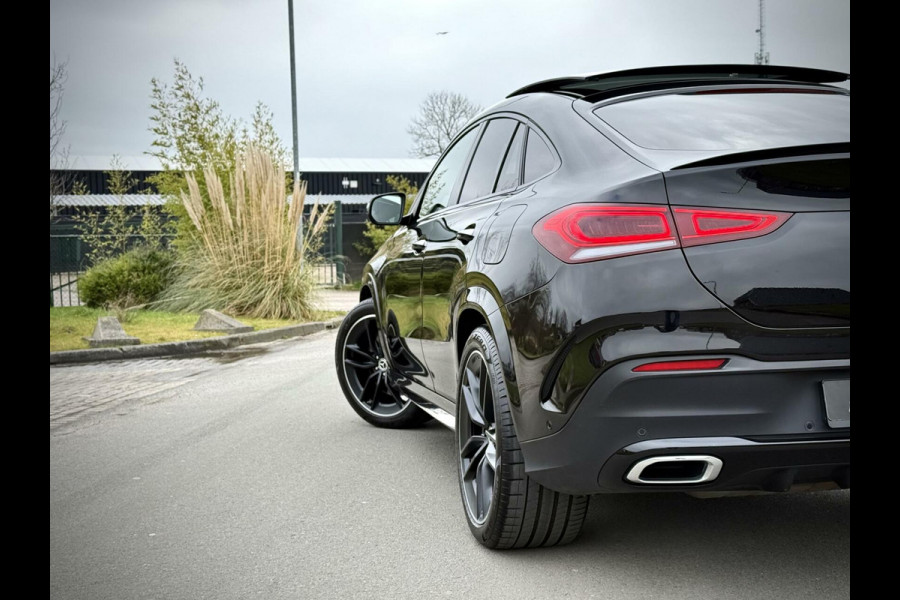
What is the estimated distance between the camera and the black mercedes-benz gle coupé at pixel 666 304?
8.89 ft

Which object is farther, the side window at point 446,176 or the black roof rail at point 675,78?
the side window at point 446,176

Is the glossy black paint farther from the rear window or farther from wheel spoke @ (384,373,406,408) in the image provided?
wheel spoke @ (384,373,406,408)

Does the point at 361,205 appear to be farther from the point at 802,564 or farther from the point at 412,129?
the point at 802,564

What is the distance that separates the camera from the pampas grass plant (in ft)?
48.3

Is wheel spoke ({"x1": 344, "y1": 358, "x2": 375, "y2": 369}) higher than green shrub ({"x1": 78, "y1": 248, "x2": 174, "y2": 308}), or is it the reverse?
green shrub ({"x1": 78, "y1": 248, "x2": 174, "y2": 308})

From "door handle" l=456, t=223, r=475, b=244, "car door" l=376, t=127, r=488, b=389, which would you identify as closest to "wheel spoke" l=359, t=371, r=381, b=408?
"car door" l=376, t=127, r=488, b=389

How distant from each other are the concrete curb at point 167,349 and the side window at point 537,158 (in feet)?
28.0

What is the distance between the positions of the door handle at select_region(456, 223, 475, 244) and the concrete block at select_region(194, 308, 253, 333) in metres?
9.27

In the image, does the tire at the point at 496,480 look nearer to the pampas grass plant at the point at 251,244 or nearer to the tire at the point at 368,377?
the tire at the point at 368,377

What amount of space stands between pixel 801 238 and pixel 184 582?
2394 millimetres

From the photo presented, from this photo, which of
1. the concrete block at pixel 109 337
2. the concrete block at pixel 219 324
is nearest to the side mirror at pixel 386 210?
the concrete block at pixel 109 337

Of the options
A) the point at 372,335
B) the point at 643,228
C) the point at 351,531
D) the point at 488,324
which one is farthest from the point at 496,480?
the point at 372,335

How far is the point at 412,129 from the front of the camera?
43.7 m

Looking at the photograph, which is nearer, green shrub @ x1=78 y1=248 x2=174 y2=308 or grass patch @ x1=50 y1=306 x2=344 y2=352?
grass patch @ x1=50 y1=306 x2=344 y2=352
